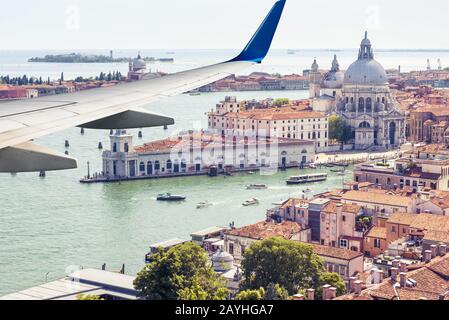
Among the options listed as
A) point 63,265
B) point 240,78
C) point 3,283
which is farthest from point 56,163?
point 240,78

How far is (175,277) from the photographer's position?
3.68 meters

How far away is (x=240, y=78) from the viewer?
31781 mm

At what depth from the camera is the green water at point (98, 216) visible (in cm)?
494

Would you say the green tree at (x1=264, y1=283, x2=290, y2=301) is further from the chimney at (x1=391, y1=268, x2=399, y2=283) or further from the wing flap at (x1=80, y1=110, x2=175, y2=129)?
the wing flap at (x1=80, y1=110, x2=175, y2=129)

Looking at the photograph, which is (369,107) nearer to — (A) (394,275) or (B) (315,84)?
(B) (315,84)

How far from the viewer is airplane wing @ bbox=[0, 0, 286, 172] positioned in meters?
0.87

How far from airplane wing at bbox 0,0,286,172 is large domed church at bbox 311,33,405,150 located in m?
12.7

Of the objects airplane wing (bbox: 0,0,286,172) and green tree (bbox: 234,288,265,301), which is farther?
green tree (bbox: 234,288,265,301)

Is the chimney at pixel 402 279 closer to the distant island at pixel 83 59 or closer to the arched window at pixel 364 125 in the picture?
the arched window at pixel 364 125

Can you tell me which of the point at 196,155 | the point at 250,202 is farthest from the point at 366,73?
the point at 250,202

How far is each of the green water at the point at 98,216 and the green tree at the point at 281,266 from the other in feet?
3.01

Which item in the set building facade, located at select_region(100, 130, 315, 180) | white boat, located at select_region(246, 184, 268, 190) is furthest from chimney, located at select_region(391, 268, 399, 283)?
building facade, located at select_region(100, 130, 315, 180)
